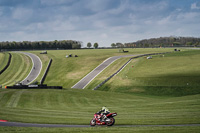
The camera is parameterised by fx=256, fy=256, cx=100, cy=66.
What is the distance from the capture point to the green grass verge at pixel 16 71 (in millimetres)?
100375

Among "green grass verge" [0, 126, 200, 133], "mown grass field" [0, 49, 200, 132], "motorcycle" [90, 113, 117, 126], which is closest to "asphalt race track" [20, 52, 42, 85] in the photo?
"mown grass field" [0, 49, 200, 132]

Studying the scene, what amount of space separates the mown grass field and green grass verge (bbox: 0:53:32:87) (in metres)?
10.1

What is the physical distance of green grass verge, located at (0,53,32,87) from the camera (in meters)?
100

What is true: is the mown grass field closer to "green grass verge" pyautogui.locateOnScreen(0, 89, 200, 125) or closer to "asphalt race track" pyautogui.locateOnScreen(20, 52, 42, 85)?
"green grass verge" pyautogui.locateOnScreen(0, 89, 200, 125)

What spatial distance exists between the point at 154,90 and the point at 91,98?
21023mm

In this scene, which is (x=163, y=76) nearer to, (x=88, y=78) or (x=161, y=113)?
(x=88, y=78)

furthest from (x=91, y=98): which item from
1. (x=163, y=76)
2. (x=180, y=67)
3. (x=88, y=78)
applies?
(x=180, y=67)

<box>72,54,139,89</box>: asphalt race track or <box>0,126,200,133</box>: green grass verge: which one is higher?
<box>0,126,200,133</box>: green grass verge

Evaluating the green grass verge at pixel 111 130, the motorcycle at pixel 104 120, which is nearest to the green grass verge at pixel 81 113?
the motorcycle at pixel 104 120

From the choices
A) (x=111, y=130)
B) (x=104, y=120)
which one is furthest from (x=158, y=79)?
(x=111, y=130)

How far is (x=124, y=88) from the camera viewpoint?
→ 241 feet

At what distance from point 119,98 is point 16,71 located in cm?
7108

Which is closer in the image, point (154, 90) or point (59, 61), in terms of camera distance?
point (154, 90)

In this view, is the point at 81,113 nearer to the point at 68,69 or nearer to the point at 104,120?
the point at 104,120
